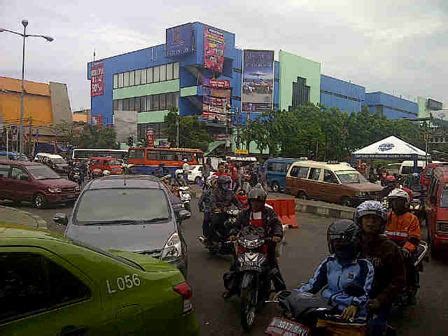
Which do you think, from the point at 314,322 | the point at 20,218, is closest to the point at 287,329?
the point at 314,322

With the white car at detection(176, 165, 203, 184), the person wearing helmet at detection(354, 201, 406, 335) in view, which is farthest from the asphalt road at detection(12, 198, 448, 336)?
the white car at detection(176, 165, 203, 184)

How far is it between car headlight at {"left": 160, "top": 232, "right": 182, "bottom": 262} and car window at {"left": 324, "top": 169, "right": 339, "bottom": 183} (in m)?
13.9

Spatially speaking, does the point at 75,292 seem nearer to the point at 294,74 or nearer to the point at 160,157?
the point at 160,157

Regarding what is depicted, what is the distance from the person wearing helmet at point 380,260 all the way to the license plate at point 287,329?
0.64 meters

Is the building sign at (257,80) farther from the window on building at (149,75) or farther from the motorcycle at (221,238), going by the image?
the motorcycle at (221,238)

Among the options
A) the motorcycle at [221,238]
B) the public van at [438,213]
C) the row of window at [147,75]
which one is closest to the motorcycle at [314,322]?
the motorcycle at [221,238]

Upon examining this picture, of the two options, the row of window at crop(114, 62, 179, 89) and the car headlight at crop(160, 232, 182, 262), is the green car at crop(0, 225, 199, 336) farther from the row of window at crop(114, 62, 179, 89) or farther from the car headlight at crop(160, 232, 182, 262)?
the row of window at crop(114, 62, 179, 89)

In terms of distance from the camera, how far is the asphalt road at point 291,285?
17.7 ft

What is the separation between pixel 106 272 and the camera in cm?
296

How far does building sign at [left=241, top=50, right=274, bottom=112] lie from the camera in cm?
5484

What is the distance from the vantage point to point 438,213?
29.3ft

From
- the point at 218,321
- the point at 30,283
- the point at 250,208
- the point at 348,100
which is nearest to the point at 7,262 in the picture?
the point at 30,283

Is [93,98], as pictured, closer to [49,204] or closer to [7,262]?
[49,204]

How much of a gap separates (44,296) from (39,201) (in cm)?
1500
